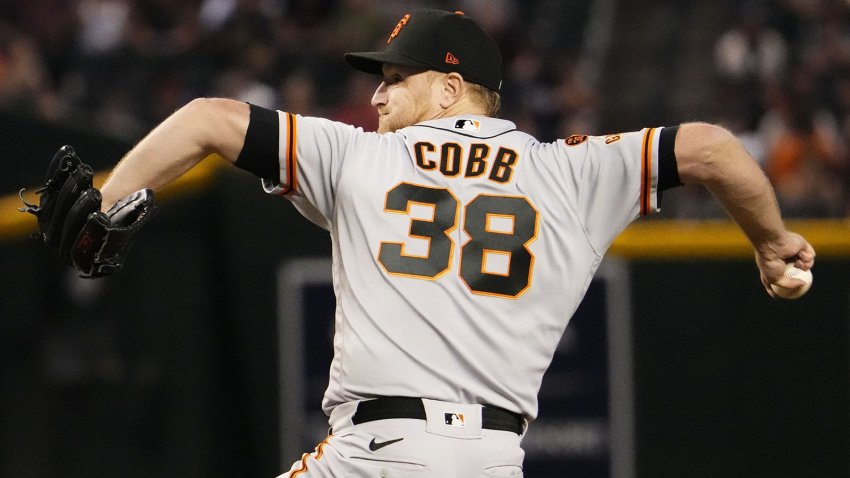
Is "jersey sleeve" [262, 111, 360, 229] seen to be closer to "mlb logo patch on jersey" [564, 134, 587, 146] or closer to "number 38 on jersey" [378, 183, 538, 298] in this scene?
"number 38 on jersey" [378, 183, 538, 298]

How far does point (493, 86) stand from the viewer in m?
3.76

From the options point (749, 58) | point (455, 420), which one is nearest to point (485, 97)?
point (455, 420)

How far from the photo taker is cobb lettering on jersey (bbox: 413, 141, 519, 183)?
3434 mm

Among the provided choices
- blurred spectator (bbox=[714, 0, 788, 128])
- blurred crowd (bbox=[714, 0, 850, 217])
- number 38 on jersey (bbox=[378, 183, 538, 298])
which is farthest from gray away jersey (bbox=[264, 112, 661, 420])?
blurred spectator (bbox=[714, 0, 788, 128])

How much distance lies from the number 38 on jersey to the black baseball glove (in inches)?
24.0

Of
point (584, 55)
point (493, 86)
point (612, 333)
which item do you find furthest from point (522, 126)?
point (493, 86)

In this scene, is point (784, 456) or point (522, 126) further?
point (522, 126)

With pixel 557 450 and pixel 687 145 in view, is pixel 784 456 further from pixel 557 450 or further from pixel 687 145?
pixel 687 145

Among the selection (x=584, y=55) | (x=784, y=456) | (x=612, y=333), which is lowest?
(x=784, y=456)

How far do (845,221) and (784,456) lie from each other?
1.20 m

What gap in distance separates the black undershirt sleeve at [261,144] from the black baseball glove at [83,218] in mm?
274

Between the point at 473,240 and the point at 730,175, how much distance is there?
26.6 inches

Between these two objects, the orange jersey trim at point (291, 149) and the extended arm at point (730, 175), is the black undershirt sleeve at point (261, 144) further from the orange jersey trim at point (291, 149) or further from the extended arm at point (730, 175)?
the extended arm at point (730, 175)

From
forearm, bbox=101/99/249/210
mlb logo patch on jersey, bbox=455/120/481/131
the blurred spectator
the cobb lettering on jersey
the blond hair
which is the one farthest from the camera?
the blurred spectator
